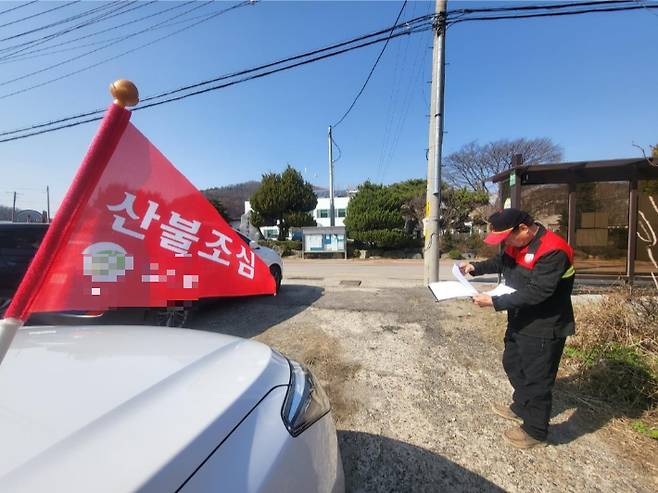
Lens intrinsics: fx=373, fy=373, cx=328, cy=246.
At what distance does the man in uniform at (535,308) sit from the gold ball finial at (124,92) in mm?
2235

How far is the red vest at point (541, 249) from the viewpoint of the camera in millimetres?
2389

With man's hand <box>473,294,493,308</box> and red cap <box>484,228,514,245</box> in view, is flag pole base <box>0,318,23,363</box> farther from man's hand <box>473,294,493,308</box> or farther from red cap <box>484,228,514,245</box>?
red cap <box>484,228,514,245</box>

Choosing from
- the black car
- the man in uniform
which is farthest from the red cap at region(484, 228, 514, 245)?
the black car

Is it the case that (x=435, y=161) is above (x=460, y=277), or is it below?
above

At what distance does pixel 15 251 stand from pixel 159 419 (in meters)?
4.44

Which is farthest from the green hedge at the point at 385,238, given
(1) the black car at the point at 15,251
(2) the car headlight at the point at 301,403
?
(2) the car headlight at the point at 301,403

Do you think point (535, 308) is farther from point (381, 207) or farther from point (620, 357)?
point (381, 207)

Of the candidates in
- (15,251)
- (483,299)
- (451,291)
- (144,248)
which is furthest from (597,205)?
(15,251)

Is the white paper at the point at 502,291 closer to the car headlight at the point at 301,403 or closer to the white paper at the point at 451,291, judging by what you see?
the white paper at the point at 451,291

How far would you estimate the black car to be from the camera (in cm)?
402

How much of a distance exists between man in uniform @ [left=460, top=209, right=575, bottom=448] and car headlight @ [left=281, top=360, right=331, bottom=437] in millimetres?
1426

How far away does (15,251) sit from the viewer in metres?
4.21

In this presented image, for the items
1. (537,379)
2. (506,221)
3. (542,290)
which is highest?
(506,221)

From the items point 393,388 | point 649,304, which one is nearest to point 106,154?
point 393,388
